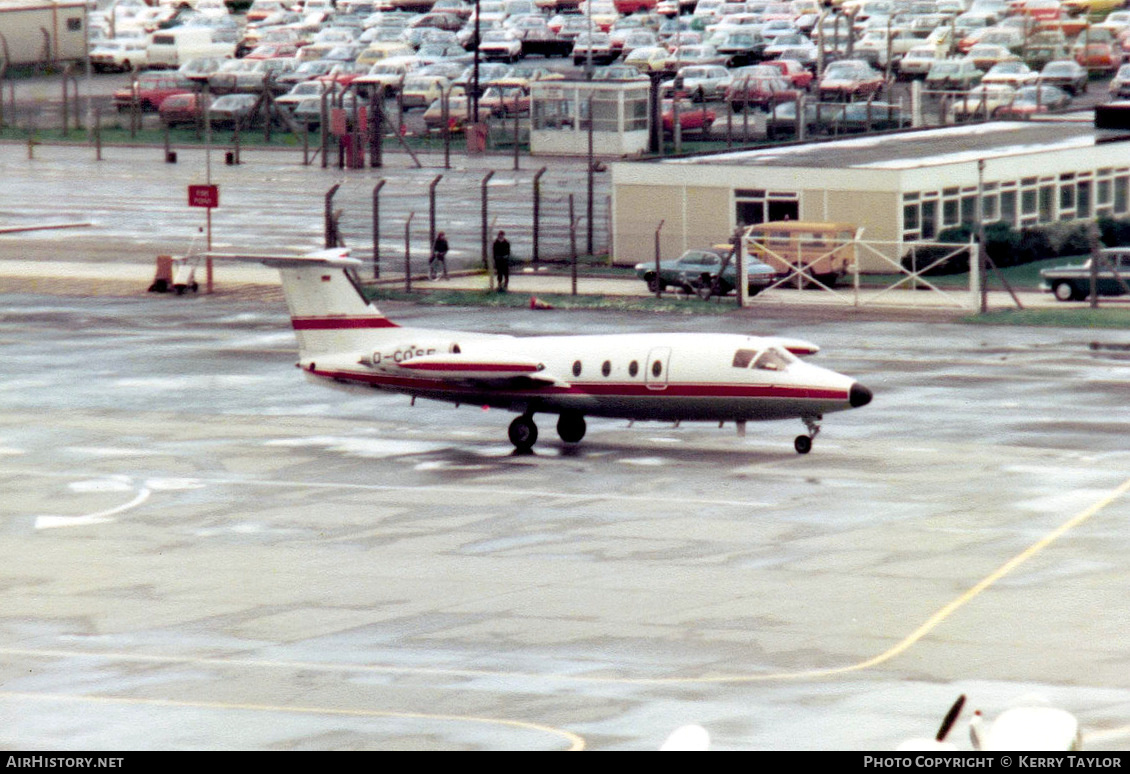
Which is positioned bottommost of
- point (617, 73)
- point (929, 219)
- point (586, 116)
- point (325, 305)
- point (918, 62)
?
point (929, 219)

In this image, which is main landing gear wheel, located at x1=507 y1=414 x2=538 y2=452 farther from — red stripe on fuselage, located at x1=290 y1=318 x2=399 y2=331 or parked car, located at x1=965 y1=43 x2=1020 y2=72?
parked car, located at x1=965 y1=43 x2=1020 y2=72

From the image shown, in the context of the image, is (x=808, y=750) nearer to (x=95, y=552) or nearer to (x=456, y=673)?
(x=456, y=673)

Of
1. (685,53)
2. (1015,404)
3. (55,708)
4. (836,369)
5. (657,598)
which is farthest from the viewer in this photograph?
(685,53)

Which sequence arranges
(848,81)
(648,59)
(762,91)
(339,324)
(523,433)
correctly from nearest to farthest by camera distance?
1. (523,433)
2. (339,324)
3. (762,91)
4. (848,81)
5. (648,59)

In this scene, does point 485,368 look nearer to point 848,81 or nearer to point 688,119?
point 688,119

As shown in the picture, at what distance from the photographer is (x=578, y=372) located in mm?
41906

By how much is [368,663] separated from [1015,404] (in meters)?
23.8

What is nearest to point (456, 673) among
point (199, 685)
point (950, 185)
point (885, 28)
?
point (199, 685)

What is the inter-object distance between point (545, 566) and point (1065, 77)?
86622 mm

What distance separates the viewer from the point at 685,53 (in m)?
124

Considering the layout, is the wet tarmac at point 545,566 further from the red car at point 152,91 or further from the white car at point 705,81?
the red car at point 152,91

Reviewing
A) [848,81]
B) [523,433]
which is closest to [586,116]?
[848,81]

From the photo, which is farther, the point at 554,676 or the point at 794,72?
the point at 794,72

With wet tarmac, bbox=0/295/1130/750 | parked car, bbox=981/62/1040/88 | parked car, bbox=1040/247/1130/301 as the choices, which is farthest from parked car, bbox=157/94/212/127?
wet tarmac, bbox=0/295/1130/750
